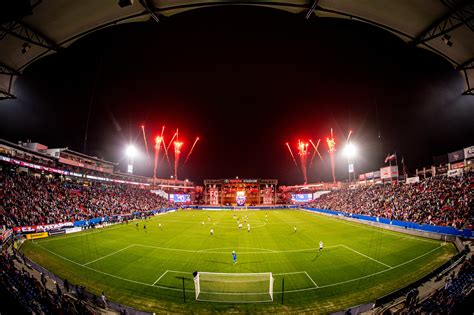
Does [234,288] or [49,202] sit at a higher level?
[49,202]

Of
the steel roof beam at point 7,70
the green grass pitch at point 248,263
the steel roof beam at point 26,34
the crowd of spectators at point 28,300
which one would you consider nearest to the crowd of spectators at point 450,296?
the green grass pitch at point 248,263

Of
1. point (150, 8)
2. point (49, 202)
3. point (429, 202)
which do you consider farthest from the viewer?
point (49, 202)

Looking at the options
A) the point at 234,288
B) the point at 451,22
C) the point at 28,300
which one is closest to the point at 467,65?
the point at 451,22

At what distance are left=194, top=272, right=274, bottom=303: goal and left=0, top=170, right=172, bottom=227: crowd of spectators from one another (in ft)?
93.8

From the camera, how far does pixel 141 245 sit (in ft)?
94.2

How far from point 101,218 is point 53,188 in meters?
10.5

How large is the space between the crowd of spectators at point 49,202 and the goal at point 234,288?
28583 millimetres

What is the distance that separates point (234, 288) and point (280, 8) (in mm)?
16853

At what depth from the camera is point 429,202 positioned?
33.9 meters

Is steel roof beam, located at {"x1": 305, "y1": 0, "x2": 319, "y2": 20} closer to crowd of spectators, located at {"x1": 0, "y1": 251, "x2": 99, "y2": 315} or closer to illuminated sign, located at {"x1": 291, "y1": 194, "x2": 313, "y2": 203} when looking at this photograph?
crowd of spectators, located at {"x1": 0, "y1": 251, "x2": 99, "y2": 315}

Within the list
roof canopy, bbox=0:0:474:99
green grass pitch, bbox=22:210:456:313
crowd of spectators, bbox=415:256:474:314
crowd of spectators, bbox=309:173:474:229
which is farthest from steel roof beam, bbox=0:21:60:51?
crowd of spectators, bbox=309:173:474:229

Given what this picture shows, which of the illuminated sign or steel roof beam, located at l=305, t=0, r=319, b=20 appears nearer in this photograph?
steel roof beam, located at l=305, t=0, r=319, b=20

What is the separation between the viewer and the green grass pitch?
14.8 meters

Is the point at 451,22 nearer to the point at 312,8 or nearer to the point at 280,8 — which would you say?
the point at 312,8
